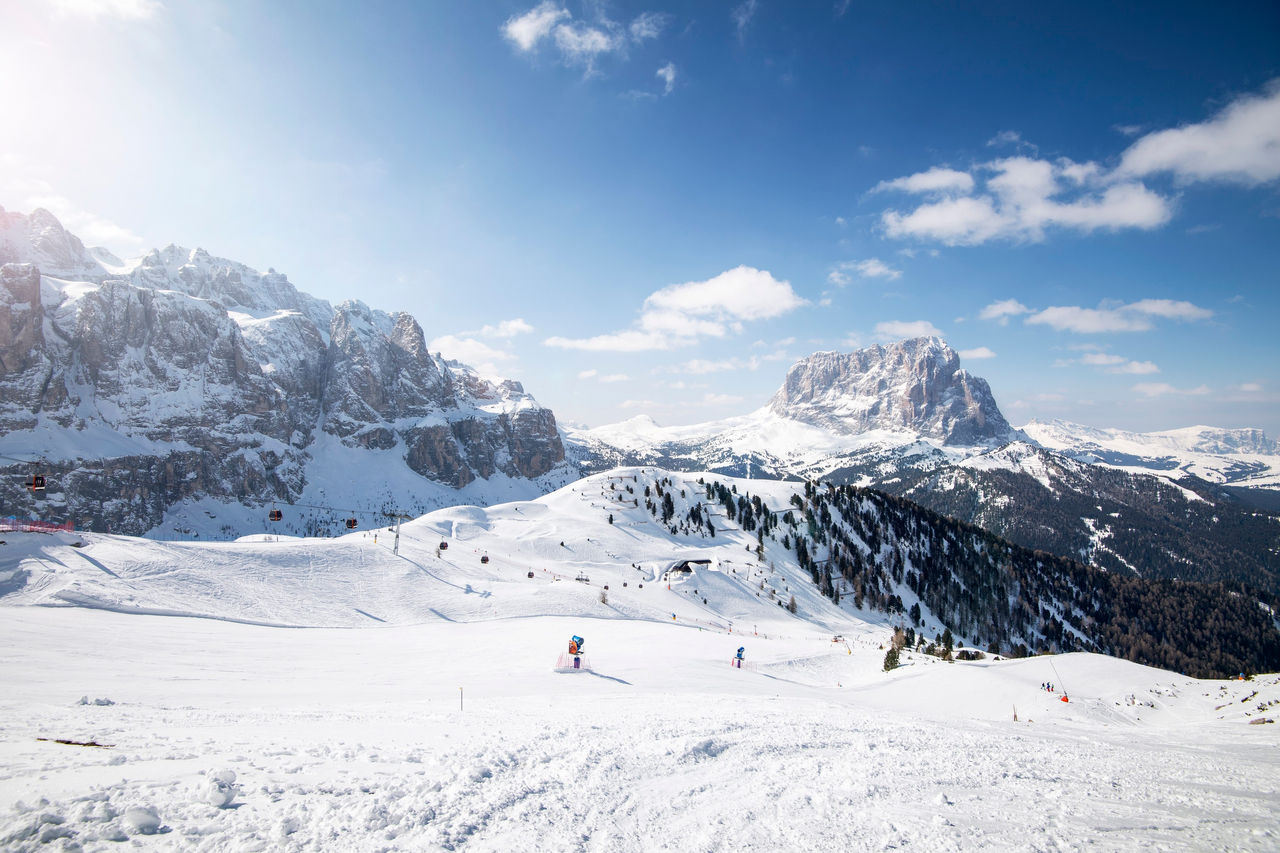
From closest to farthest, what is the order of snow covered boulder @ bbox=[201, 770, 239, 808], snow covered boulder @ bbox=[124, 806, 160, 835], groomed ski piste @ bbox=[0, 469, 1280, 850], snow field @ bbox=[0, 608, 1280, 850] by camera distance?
snow covered boulder @ bbox=[124, 806, 160, 835], snow covered boulder @ bbox=[201, 770, 239, 808], snow field @ bbox=[0, 608, 1280, 850], groomed ski piste @ bbox=[0, 469, 1280, 850]

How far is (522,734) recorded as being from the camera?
12.3m

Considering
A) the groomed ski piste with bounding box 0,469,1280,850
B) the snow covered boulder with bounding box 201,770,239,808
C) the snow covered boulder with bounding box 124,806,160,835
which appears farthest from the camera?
the groomed ski piste with bounding box 0,469,1280,850

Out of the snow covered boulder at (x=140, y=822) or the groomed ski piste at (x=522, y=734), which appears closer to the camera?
the snow covered boulder at (x=140, y=822)

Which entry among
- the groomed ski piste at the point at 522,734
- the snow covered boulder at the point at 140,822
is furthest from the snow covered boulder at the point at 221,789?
the snow covered boulder at the point at 140,822

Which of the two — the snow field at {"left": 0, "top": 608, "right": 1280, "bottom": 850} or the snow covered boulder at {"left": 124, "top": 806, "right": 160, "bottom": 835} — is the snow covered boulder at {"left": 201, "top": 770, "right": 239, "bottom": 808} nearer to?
the snow field at {"left": 0, "top": 608, "right": 1280, "bottom": 850}

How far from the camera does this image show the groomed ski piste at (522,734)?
24.6 ft

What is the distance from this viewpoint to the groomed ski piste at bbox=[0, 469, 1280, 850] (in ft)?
24.6

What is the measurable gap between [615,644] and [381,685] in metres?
16.3

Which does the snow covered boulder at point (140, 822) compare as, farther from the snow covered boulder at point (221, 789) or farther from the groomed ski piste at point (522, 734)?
the snow covered boulder at point (221, 789)

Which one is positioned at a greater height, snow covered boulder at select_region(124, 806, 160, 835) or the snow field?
snow covered boulder at select_region(124, 806, 160, 835)

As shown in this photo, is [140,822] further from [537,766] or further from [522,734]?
[522,734]

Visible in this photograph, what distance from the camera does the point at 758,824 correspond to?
8.58 meters

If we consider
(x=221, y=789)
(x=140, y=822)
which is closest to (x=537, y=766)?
(x=221, y=789)

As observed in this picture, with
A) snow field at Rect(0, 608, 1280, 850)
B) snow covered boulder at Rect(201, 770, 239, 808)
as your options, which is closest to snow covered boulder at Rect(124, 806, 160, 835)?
snow field at Rect(0, 608, 1280, 850)
